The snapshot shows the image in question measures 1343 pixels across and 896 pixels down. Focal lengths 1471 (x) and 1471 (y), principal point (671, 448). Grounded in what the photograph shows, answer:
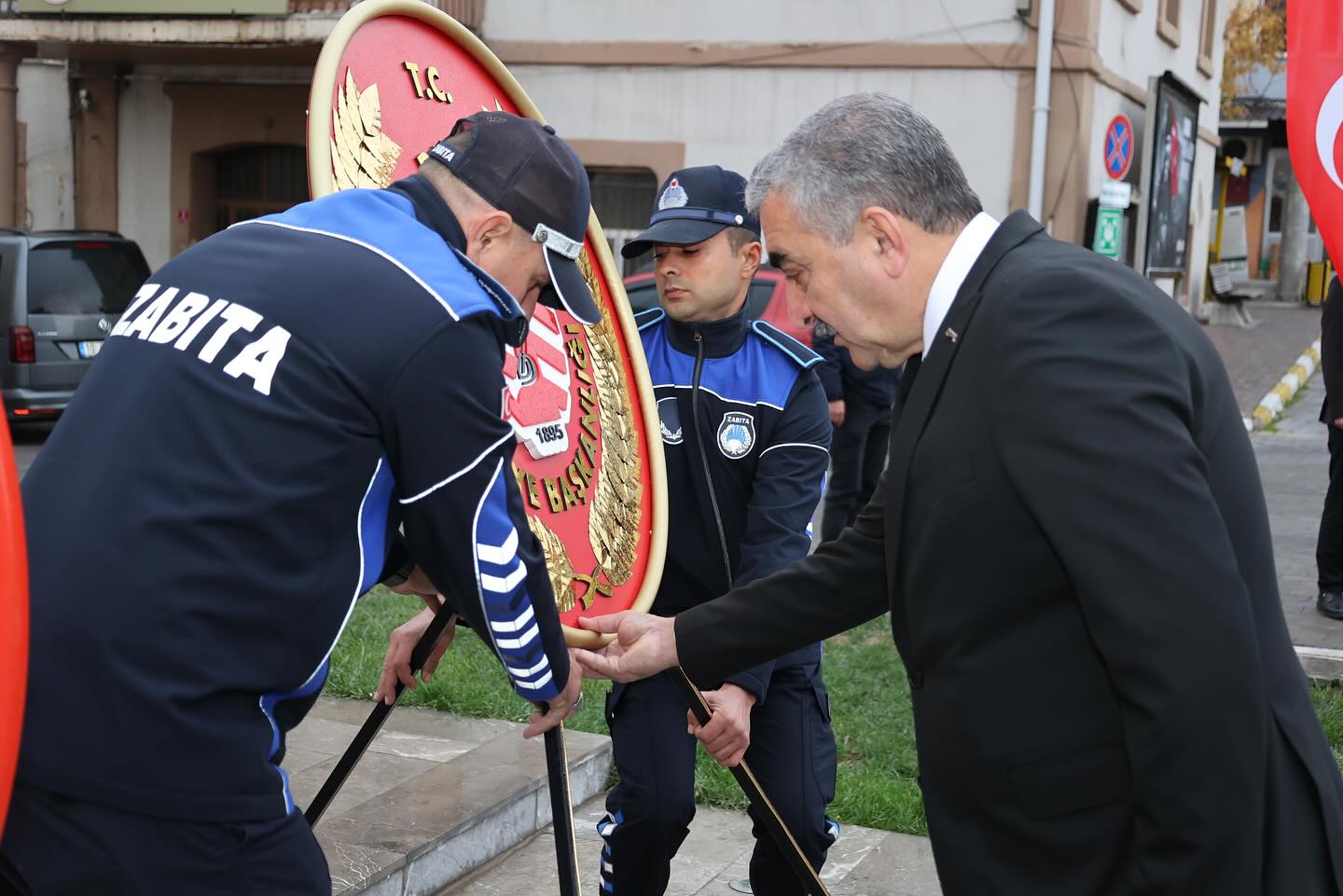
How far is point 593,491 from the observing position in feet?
9.79

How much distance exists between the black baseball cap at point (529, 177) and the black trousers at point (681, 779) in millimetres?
1192

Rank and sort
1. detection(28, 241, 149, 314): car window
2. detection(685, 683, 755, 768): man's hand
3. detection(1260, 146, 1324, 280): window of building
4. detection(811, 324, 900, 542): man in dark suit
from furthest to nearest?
detection(1260, 146, 1324, 280): window of building → detection(28, 241, 149, 314): car window → detection(811, 324, 900, 542): man in dark suit → detection(685, 683, 755, 768): man's hand

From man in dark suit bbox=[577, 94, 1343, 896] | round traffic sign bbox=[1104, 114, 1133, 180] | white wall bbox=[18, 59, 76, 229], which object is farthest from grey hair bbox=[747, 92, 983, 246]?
white wall bbox=[18, 59, 76, 229]

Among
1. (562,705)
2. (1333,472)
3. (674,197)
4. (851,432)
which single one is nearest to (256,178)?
(851,432)

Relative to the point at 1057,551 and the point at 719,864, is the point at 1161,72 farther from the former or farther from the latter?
the point at 1057,551

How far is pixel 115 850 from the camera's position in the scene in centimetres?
201

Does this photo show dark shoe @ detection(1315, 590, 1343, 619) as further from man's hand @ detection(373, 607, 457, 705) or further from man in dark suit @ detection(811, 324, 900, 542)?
man's hand @ detection(373, 607, 457, 705)

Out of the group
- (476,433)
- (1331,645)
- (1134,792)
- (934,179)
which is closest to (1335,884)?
(1134,792)

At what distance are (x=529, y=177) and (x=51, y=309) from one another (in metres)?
11.2

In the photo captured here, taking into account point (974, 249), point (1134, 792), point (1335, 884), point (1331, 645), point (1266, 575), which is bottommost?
point (1331, 645)

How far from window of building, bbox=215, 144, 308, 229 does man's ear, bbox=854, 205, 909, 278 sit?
56.3 feet

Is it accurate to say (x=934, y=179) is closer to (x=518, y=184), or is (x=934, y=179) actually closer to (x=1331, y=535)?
(x=518, y=184)

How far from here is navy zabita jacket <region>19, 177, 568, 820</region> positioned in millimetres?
1980

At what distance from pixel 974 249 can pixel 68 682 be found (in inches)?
54.7
